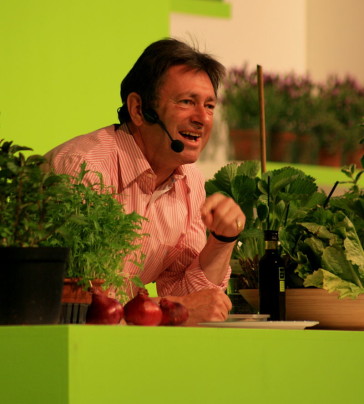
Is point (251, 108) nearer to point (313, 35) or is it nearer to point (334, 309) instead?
point (313, 35)

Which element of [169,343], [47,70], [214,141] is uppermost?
[47,70]

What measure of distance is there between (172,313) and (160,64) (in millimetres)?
987

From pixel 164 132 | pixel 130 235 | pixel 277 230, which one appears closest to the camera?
pixel 130 235

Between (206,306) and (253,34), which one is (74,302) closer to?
(206,306)

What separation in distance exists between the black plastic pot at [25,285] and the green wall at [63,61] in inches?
66.4

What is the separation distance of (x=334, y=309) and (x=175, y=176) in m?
0.76

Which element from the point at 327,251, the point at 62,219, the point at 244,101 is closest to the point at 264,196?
the point at 327,251

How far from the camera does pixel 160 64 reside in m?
2.37

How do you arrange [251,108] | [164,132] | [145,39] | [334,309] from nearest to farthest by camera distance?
1. [334,309]
2. [164,132]
3. [145,39]
4. [251,108]

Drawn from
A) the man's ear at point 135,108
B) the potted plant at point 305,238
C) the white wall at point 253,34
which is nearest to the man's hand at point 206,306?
the potted plant at point 305,238

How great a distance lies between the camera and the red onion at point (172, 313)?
60.1 inches

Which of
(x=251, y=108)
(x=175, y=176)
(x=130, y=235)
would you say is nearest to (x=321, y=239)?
(x=130, y=235)

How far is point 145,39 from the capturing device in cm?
326

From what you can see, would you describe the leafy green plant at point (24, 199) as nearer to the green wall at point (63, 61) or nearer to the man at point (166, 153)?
the man at point (166, 153)
